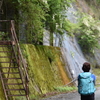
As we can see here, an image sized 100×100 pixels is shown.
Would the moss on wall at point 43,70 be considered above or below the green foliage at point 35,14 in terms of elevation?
below

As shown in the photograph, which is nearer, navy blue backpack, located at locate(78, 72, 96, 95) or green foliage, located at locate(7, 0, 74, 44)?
navy blue backpack, located at locate(78, 72, 96, 95)

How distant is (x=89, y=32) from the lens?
2870cm

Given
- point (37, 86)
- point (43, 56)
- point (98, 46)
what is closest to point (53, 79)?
point (43, 56)

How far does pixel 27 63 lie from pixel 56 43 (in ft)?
27.7

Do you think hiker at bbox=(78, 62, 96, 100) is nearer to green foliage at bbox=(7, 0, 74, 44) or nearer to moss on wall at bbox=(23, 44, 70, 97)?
moss on wall at bbox=(23, 44, 70, 97)

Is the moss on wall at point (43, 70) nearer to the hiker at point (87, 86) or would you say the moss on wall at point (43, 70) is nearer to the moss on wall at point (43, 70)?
the moss on wall at point (43, 70)

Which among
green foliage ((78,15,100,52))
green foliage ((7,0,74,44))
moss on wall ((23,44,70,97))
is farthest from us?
green foliage ((78,15,100,52))

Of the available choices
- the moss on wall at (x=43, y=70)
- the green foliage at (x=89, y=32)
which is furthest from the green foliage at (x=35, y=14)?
the green foliage at (x=89, y=32)

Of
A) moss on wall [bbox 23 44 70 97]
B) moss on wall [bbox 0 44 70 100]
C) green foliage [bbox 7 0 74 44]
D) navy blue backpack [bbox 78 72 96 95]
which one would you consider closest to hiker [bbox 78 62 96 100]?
navy blue backpack [bbox 78 72 96 95]

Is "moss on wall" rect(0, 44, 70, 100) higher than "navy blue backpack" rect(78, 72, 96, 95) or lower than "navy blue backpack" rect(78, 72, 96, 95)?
lower

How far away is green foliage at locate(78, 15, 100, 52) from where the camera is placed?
28.9 metres

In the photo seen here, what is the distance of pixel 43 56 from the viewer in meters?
16.1

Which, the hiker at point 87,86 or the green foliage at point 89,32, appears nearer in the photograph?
the hiker at point 87,86

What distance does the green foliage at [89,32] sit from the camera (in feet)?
94.8
